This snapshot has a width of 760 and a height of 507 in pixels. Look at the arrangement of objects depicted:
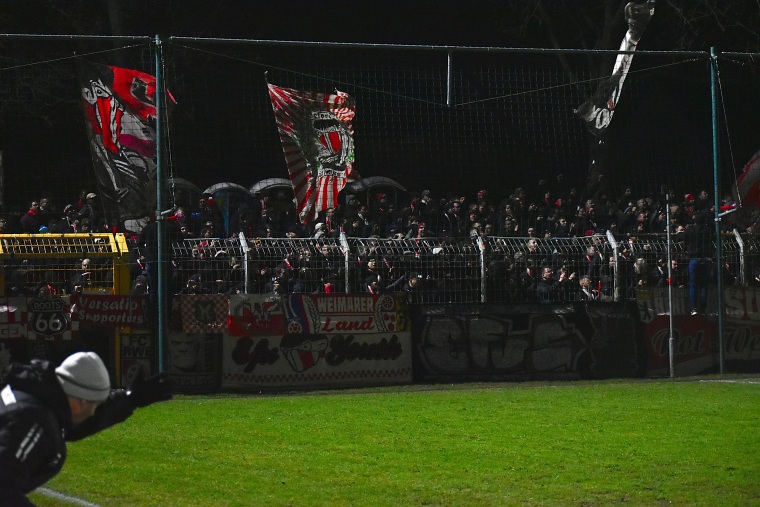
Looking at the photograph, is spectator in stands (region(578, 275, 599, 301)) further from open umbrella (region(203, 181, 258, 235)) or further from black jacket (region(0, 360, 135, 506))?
black jacket (region(0, 360, 135, 506))

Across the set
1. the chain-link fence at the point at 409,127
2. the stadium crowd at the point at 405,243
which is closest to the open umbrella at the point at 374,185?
the chain-link fence at the point at 409,127

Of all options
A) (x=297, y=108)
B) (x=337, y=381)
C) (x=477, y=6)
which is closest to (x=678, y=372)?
(x=337, y=381)

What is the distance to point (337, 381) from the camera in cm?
1708

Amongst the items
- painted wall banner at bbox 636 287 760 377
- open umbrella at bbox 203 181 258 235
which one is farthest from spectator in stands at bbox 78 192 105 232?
painted wall banner at bbox 636 287 760 377

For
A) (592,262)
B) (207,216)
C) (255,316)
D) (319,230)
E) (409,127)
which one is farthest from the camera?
(409,127)

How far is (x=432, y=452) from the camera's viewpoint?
10.7 metres

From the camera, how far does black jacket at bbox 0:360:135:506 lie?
419 centimetres

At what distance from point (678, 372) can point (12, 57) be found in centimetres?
1833

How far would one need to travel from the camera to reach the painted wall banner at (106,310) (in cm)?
1577

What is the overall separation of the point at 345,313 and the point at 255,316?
147 centimetres

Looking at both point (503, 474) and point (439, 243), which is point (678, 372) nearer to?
point (439, 243)

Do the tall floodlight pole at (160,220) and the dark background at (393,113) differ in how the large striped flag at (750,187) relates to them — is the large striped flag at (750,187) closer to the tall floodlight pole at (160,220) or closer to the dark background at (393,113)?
the dark background at (393,113)

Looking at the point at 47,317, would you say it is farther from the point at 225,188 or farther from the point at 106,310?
the point at 225,188

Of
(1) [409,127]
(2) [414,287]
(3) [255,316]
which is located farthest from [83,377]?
(1) [409,127]
